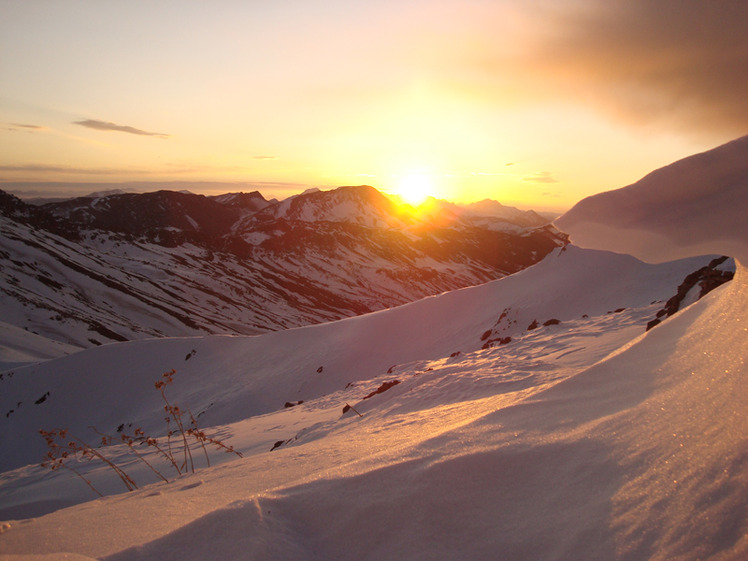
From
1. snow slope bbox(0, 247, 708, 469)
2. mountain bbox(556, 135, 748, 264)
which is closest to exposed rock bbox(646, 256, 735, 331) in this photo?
snow slope bbox(0, 247, 708, 469)

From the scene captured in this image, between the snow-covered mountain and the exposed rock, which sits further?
the exposed rock

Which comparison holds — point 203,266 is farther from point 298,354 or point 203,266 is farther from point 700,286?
point 700,286

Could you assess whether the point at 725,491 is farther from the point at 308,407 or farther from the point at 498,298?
the point at 498,298

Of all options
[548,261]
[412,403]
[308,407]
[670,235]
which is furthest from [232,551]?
[548,261]

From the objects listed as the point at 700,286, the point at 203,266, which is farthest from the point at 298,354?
the point at 203,266

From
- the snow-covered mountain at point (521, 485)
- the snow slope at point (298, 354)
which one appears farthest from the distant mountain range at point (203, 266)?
the snow slope at point (298, 354)

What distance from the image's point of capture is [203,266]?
9569cm

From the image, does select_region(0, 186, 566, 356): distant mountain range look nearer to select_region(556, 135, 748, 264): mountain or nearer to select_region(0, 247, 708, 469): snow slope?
select_region(556, 135, 748, 264): mountain

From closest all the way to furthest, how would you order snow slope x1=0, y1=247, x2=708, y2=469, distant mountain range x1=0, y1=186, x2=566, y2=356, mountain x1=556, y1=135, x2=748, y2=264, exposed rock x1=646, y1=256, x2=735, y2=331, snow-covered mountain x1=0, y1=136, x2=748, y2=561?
1. snow-covered mountain x1=0, y1=136, x2=748, y2=561
2. mountain x1=556, y1=135, x2=748, y2=264
3. exposed rock x1=646, y1=256, x2=735, y2=331
4. snow slope x1=0, y1=247, x2=708, y2=469
5. distant mountain range x1=0, y1=186, x2=566, y2=356

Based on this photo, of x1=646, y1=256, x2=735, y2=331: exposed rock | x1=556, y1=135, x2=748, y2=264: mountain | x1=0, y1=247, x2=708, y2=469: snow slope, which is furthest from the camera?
x1=0, y1=247, x2=708, y2=469: snow slope

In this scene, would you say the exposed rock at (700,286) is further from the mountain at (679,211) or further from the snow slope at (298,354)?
the mountain at (679,211)

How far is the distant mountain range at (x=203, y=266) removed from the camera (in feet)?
173

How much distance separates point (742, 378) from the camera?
2.14 m

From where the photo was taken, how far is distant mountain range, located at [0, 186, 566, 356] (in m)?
52.9
